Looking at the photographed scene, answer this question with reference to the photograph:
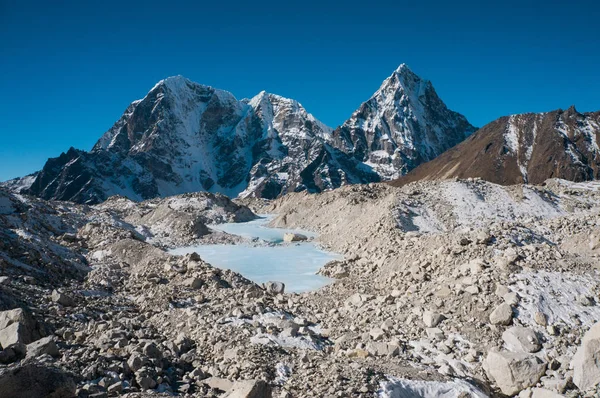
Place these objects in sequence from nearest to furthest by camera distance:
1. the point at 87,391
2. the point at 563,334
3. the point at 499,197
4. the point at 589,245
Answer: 1. the point at 87,391
2. the point at 563,334
3. the point at 589,245
4. the point at 499,197

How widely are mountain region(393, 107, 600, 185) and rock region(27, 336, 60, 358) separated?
143 meters

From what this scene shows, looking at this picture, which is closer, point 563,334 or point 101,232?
point 563,334

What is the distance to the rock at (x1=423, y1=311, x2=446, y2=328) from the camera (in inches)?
506

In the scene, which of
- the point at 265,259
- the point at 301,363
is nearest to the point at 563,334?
the point at 301,363

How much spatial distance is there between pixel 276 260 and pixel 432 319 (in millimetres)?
17944

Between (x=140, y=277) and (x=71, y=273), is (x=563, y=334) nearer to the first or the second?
(x=140, y=277)

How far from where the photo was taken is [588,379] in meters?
9.71

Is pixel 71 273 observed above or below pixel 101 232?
below

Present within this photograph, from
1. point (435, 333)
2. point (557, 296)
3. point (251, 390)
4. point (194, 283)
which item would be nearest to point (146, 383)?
point (251, 390)

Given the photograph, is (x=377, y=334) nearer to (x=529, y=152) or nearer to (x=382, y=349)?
(x=382, y=349)

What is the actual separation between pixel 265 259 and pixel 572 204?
2968cm

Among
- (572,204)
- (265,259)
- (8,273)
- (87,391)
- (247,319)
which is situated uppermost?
(572,204)

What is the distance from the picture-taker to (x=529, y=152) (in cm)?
15300

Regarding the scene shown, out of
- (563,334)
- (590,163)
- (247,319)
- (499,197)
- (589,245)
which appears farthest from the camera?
(590,163)
